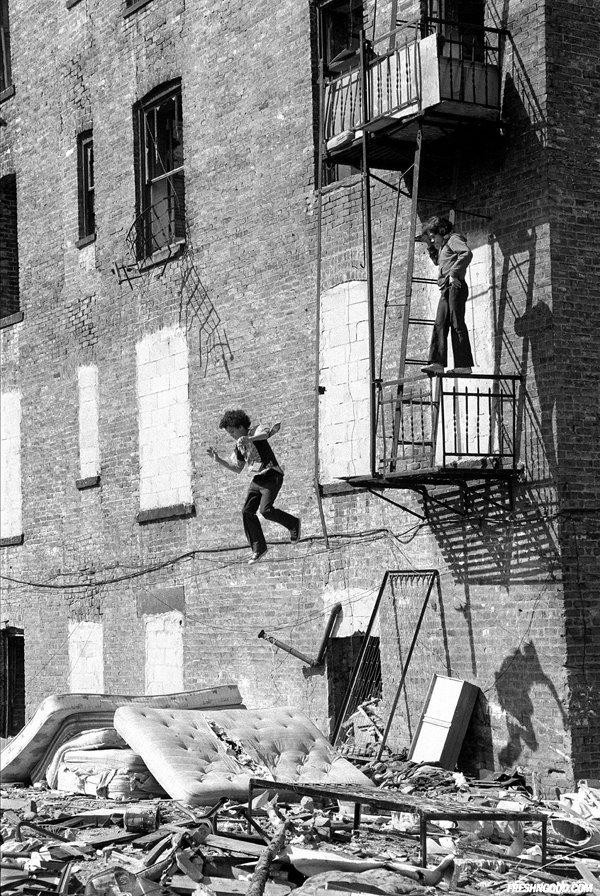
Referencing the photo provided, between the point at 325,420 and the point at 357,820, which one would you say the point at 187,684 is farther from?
the point at 357,820

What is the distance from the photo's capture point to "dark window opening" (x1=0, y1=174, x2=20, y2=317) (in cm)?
2231

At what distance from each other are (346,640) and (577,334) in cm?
457

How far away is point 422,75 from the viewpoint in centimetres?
1287

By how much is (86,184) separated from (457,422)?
371 inches

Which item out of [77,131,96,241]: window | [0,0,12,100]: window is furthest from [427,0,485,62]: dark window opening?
[0,0,12,100]: window

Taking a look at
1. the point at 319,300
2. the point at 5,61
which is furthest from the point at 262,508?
the point at 5,61

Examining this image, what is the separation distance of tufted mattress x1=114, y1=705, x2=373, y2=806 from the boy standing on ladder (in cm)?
387

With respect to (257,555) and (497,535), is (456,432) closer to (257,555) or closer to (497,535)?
(497,535)

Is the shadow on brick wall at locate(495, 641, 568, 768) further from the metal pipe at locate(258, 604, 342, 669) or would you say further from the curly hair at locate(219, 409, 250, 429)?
the curly hair at locate(219, 409, 250, 429)

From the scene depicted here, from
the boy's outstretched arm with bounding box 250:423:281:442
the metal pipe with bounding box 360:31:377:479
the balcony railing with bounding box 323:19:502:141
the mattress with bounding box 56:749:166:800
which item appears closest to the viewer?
the mattress with bounding box 56:749:166:800

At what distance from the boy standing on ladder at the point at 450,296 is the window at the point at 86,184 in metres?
8.34

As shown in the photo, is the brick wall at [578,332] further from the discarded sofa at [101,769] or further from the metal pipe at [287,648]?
the discarded sofa at [101,769]

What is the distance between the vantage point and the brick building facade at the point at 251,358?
507 inches

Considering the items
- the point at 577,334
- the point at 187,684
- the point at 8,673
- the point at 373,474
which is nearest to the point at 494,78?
the point at 577,334
